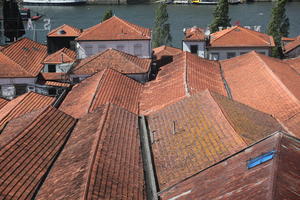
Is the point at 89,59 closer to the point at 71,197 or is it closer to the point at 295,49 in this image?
the point at 71,197

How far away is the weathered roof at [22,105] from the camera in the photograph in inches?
1033

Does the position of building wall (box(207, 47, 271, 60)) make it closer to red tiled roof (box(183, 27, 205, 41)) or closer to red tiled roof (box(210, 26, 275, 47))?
red tiled roof (box(210, 26, 275, 47))

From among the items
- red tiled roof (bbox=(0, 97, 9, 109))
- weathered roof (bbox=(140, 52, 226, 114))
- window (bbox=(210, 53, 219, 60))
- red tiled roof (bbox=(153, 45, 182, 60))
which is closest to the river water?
red tiled roof (bbox=(153, 45, 182, 60))

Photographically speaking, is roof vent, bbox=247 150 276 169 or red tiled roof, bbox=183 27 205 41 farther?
red tiled roof, bbox=183 27 205 41

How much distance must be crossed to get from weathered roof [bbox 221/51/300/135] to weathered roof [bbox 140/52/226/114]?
996 mm

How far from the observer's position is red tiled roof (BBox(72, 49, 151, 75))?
106 ft

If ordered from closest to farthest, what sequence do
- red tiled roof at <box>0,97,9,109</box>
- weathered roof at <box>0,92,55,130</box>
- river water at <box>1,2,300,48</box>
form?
1. weathered roof at <box>0,92,55,130</box>
2. red tiled roof at <box>0,97,9,109</box>
3. river water at <box>1,2,300,48</box>

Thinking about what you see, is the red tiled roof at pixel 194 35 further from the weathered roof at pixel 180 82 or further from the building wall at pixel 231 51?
the weathered roof at pixel 180 82

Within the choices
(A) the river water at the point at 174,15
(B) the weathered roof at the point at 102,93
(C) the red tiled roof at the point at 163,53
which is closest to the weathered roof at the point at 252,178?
(B) the weathered roof at the point at 102,93

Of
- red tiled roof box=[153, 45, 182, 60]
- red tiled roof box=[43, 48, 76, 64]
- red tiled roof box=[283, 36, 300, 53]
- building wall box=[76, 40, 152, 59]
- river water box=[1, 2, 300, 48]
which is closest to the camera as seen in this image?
red tiled roof box=[43, 48, 76, 64]

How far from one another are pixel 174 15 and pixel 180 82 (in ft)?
211

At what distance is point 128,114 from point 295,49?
3129 cm

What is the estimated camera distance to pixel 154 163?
18484 mm

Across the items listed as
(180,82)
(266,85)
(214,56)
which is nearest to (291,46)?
(214,56)
